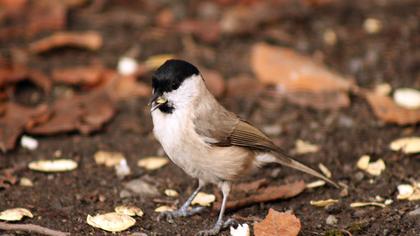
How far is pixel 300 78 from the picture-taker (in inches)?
228

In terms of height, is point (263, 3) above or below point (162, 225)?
above

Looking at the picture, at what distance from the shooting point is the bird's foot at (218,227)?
3844 mm

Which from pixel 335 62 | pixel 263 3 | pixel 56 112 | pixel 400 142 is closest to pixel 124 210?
pixel 56 112

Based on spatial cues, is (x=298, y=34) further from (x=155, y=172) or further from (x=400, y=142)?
(x=155, y=172)

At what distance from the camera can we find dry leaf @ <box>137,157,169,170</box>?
4816mm

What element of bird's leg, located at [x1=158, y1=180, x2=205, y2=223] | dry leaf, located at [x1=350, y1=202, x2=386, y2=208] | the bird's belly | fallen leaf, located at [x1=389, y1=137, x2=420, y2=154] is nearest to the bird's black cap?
the bird's belly

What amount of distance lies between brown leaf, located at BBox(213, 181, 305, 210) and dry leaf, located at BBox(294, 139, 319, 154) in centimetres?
56

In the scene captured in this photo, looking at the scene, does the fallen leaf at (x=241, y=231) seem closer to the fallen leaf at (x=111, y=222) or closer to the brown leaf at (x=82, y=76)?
the fallen leaf at (x=111, y=222)

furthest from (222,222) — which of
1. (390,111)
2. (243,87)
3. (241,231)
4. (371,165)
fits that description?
(243,87)

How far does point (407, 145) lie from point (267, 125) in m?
1.07

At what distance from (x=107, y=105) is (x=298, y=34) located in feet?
6.91

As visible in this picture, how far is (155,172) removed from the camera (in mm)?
4773

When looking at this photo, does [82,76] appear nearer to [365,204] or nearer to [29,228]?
[29,228]

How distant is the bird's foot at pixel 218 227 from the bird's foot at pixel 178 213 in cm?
26
